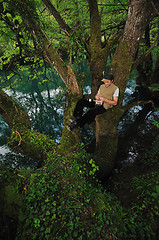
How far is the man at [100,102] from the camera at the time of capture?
4016 mm

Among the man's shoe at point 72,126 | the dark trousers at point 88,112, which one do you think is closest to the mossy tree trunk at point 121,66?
the dark trousers at point 88,112

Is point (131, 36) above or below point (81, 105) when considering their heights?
above

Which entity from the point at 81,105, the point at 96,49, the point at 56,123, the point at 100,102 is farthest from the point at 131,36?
the point at 56,123

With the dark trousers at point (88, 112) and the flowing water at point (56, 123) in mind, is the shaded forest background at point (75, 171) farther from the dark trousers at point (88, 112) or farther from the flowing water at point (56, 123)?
the flowing water at point (56, 123)

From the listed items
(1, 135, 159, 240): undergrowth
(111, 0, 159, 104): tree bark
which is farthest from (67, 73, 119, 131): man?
(1, 135, 159, 240): undergrowth

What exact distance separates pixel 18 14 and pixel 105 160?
6.44 m

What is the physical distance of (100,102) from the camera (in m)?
4.47

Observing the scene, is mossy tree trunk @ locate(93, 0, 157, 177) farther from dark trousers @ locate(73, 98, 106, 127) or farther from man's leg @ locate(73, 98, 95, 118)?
man's leg @ locate(73, 98, 95, 118)

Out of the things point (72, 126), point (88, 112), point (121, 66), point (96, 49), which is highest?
point (96, 49)

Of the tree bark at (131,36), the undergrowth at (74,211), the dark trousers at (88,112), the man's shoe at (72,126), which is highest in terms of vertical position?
the tree bark at (131,36)

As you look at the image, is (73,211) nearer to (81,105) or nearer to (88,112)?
(88,112)

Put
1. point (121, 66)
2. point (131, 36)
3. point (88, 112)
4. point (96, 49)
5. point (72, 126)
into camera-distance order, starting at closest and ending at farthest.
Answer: point (131, 36)
point (72, 126)
point (88, 112)
point (121, 66)
point (96, 49)

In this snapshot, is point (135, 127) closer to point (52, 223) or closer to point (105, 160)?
point (105, 160)

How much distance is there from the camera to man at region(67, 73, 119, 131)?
13.2ft
